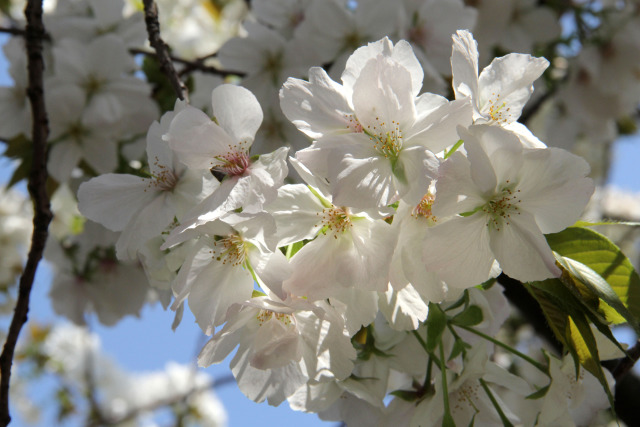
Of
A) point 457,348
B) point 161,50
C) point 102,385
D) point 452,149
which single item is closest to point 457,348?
point 457,348

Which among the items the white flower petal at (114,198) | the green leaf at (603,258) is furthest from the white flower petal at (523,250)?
the white flower petal at (114,198)

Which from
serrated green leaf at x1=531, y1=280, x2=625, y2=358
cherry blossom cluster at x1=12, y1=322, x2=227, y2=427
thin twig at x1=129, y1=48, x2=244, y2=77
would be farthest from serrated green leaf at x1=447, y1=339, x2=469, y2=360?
cherry blossom cluster at x1=12, y1=322, x2=227, y2=427

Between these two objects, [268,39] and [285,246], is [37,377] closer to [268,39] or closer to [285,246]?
[268,39]

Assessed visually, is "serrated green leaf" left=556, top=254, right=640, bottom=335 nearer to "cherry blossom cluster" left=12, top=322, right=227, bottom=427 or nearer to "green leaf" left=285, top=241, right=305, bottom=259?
"green leaf" left=285, top=241, right=305, bottom=259

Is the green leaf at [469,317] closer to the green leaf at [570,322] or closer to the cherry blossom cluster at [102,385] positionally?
the green leaf at [570,322]

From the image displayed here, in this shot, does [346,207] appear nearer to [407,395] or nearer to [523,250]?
[523,250]
